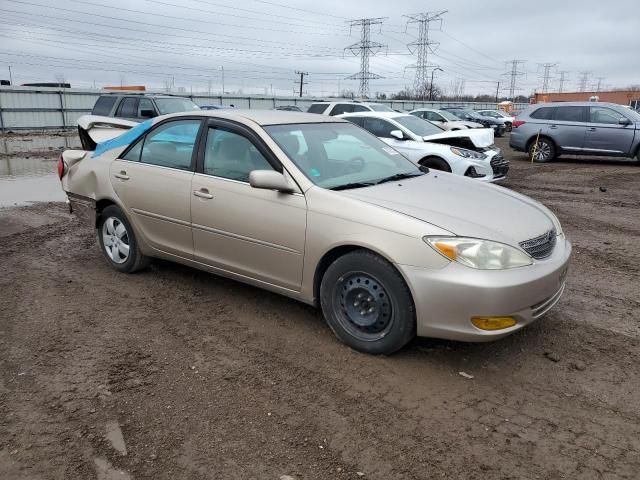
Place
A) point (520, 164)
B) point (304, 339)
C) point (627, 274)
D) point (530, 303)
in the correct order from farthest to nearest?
1. point (520, 164)
2. point (627, 274)
3. point (304, 339)
4. point (530, 303)

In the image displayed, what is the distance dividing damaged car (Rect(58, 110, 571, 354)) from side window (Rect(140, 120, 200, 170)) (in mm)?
13

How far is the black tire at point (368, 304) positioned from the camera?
11.0 ft

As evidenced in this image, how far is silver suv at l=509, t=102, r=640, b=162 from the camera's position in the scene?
46.7 ft

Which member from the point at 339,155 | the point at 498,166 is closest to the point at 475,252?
the point at 339,155

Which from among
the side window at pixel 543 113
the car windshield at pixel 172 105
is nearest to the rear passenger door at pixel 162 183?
the car windshield at pixel 172 105

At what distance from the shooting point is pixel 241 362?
3.55 metres

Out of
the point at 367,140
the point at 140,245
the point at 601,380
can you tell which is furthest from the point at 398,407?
the point at 140,245

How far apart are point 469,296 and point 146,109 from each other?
1263 cm

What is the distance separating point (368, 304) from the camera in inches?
140

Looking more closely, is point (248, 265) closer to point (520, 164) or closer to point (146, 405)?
→ point (146, 405)

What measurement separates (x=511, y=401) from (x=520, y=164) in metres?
13.5

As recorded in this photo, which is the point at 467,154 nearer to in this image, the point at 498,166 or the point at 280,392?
the point at 498,166

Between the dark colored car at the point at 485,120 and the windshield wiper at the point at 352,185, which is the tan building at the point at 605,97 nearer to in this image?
the dark colored car at the point at 485,120

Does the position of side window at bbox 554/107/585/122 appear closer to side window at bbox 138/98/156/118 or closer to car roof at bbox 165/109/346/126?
side window at bbox 138/98/156/118
